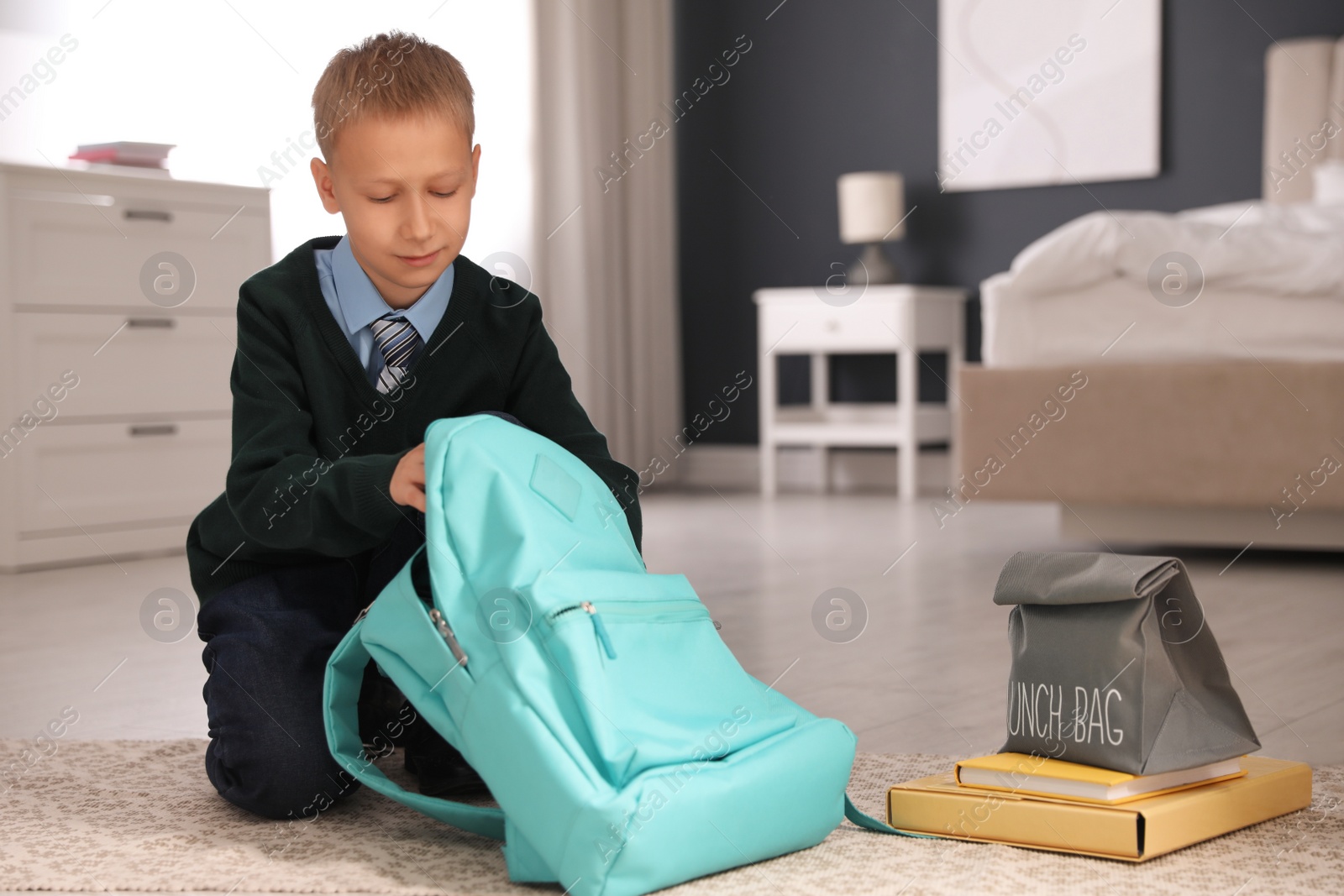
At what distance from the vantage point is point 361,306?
4.33 ft

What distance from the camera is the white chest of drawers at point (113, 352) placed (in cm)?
301

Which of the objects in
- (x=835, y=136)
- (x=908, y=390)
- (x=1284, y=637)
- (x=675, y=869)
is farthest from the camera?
(x=835, y=136)

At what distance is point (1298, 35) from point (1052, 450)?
1998 mm

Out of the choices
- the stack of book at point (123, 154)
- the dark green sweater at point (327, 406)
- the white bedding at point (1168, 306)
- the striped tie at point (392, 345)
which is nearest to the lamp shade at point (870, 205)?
the white bedding at point (1168, 306)

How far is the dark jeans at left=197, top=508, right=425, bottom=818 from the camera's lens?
1.21m

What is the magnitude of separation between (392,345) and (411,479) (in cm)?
26

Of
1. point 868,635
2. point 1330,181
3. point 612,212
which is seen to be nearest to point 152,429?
point 868,635

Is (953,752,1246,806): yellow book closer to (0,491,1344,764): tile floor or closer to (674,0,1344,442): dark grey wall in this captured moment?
(0,491,1344,764): tile floor

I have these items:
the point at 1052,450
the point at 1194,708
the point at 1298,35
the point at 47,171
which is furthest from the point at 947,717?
the point at 1298,35

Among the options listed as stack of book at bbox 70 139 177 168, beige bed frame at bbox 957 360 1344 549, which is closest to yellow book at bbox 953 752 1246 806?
beige bed frame at bbox 957 360 1344 549

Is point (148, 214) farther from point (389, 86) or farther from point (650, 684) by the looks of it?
point (650, 684)

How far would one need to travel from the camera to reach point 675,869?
98cm

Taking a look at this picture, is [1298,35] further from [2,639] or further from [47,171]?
[2,639]

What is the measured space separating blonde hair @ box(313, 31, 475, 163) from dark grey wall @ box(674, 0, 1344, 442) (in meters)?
3.55
